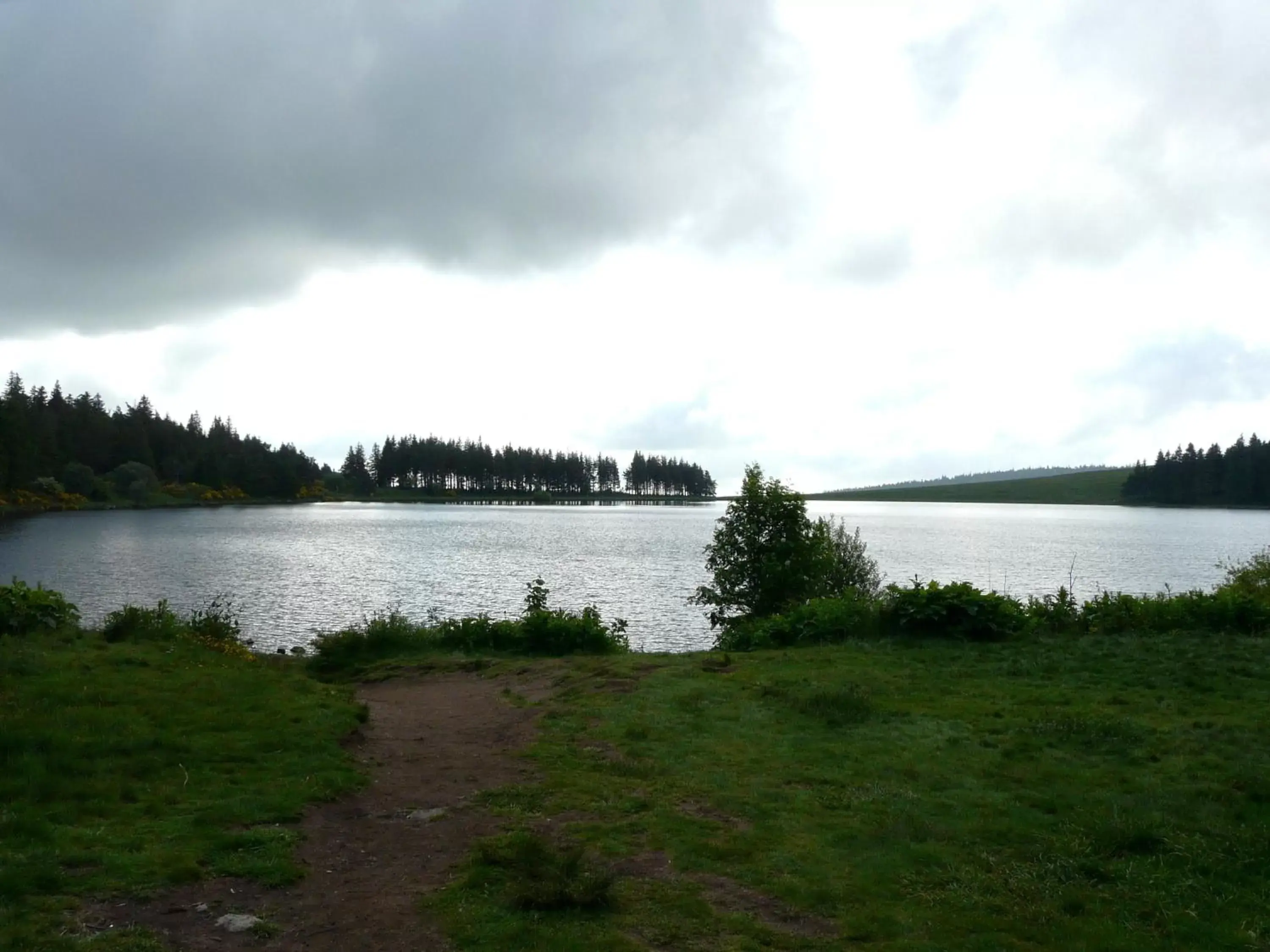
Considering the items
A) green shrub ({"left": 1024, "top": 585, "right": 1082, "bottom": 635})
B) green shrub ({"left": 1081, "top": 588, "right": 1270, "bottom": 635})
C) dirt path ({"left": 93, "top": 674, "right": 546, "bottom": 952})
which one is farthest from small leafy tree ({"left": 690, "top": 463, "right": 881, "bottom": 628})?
dirt path ({"left": 93, "top": 674, "right": 546, "bottom": 952})

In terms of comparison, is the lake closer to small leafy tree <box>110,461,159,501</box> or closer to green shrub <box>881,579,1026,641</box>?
green shrub <box>881,579,1026,641</box>

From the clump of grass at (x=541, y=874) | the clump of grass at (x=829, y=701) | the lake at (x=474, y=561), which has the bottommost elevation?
the lake at (x=474, y=561)

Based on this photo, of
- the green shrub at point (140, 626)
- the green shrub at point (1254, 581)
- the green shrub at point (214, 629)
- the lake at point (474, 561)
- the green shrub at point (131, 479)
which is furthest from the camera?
the green shrub at point (131, 479)

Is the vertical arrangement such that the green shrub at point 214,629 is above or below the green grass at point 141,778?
below

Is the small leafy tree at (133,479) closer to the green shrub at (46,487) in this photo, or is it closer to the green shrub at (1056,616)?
the green shrub at (46,487)

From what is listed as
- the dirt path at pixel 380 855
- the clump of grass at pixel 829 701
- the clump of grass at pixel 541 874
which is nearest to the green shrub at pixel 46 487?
the dirt path at pixel 380 855

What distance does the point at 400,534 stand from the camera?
76.3 meters

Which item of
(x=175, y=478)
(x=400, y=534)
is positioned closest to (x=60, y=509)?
(x=175, y=478)

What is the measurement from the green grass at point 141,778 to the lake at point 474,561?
14.5m

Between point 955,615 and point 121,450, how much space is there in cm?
14293

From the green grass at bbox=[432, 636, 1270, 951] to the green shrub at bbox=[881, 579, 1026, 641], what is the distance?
3378 millimetres

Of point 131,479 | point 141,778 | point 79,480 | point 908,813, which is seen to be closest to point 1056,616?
point 908,813

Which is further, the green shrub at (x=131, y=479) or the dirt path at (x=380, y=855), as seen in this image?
the green shrub at (x=131, y=479)

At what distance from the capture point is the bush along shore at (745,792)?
17.4 feet
